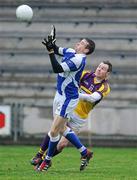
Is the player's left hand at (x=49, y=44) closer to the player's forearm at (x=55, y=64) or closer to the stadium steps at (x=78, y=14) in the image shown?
the player's forearm at (x=55, y=64)

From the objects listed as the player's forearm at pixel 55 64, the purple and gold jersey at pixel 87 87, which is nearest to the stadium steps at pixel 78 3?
the purple and gold jersey at pixel 87 87

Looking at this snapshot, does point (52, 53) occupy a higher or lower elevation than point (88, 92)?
higher

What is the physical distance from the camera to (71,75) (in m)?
9.84

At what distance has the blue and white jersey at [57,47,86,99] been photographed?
9.77 m

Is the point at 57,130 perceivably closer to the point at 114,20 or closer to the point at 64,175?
the point at 64,175

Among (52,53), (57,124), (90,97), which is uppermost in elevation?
(52,53)

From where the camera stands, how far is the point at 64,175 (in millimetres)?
9250

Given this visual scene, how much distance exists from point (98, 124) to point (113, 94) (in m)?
1.93

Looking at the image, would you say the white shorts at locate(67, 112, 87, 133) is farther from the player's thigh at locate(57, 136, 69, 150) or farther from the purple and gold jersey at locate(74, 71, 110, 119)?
the player's thigh at locate(57, 136, 69, 150)

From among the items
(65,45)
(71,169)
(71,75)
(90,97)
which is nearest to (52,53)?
(71,75)

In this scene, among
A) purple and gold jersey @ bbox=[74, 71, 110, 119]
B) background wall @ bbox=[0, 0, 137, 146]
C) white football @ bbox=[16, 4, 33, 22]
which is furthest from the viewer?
background wall @ bbox=[0, 0, 137, 146]

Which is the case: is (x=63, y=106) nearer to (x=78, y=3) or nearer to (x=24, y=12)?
(x=24, y=12)

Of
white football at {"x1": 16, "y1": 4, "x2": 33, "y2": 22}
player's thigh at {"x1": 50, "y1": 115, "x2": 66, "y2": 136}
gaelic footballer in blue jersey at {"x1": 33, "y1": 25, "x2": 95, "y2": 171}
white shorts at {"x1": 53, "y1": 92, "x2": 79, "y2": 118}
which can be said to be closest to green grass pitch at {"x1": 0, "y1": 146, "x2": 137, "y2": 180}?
gaelic footballer in blue jersey at {"x1": 33, "y1": 25, "x2": 95, "y2": 171}

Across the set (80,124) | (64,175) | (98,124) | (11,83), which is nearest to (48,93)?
(11,83)
